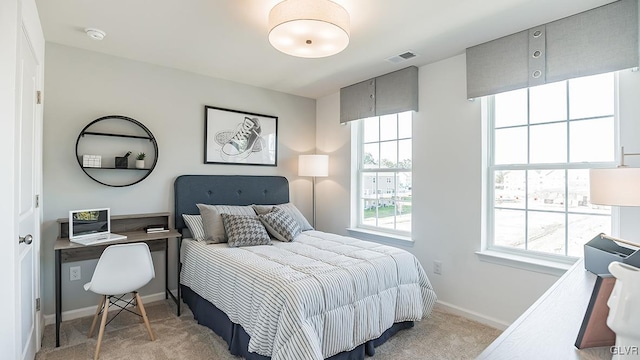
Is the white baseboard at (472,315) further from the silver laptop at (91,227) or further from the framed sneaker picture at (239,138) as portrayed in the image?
the silver laptop at (91,227)

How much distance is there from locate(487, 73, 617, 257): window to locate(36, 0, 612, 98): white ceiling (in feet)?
1.93

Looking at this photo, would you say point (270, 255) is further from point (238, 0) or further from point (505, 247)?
point (505, 247)

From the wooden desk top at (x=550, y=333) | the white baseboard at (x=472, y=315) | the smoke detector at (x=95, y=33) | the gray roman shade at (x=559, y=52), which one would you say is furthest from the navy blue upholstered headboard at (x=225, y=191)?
the wooden desk top at (x=550, y=333)

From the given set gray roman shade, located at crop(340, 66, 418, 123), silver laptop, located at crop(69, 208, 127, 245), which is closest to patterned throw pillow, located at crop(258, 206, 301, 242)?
silver laptop, located at crop(69, 208, 127, 245)

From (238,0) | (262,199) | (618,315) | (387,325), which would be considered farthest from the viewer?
(262,199)

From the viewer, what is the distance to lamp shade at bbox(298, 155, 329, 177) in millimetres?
4105

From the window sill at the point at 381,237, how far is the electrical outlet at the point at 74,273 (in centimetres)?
286

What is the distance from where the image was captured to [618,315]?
71cm

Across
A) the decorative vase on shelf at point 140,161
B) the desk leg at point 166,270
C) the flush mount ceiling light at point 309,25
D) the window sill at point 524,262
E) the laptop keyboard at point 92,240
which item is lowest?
the desk leg at point 166,270

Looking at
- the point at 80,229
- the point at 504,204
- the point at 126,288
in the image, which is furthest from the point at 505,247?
the point at 80,229

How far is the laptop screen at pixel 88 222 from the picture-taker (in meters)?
2.70

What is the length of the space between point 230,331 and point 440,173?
2.34 metres

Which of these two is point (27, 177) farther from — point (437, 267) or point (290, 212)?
point (437, 267)

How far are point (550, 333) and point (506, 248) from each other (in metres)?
2.13
